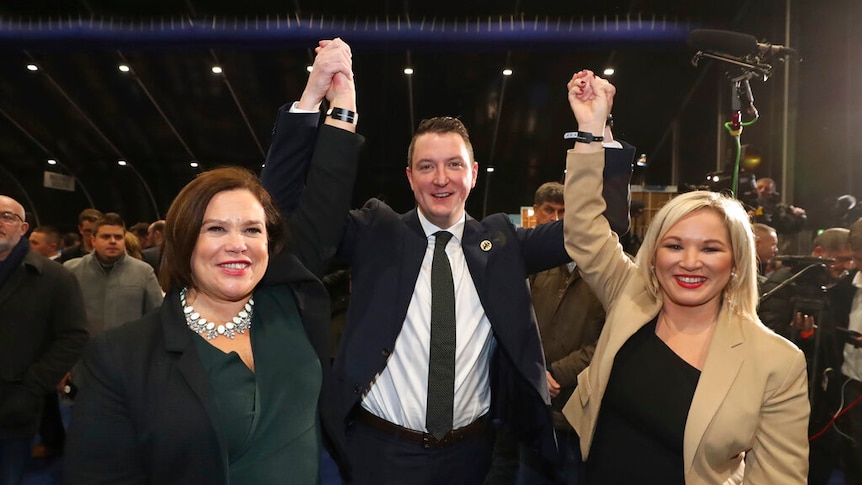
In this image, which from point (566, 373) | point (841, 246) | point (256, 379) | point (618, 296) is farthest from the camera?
point (841, 246)

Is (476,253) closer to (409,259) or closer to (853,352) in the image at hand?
(409,259)

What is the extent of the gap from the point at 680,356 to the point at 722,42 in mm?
1553

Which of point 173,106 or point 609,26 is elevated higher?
point 609,26

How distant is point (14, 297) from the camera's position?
2.70 m

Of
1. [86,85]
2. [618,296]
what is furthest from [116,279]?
[86,85]

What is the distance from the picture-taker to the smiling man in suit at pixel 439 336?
1.75 m

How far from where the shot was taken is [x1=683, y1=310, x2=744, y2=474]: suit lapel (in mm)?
1453

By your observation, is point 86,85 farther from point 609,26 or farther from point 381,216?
point 381,216

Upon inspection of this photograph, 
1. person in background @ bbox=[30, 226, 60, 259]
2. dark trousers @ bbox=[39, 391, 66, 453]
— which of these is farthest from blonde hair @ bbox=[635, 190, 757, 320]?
person in background @ bbox=[30, 226, 60, 259]

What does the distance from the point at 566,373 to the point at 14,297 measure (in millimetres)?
2387

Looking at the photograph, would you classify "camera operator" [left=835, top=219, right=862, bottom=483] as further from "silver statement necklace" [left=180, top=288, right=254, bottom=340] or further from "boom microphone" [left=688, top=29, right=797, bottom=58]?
"silver statement necklace" [left=180, top=288, right=254, bottom=340]

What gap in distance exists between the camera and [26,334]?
2.70 m

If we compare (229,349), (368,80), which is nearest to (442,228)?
(229,349)

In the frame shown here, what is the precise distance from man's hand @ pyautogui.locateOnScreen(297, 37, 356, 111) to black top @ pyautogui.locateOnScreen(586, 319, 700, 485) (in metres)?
0.96
